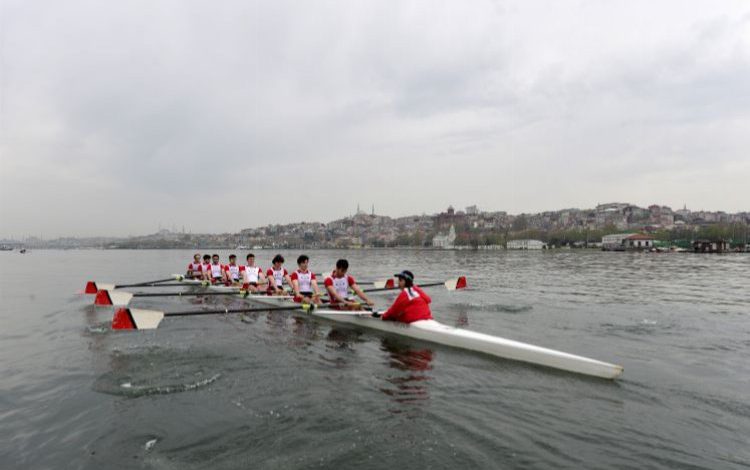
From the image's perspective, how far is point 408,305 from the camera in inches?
387

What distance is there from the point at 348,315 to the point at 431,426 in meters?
6.17

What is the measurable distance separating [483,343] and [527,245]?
14231cm

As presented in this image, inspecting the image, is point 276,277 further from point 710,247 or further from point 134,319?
point 710,247

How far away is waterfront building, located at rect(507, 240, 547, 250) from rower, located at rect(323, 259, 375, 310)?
137 metres

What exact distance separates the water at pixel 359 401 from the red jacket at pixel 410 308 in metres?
0.54

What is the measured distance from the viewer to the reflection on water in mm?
6430

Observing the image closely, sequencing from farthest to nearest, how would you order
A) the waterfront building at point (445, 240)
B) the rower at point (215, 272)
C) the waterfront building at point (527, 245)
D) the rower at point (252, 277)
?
the waterfront building at point (445, 240)
the waterfront building at point (527, 245)
the rower at point (215, 272)
the rower at point (252, 277)

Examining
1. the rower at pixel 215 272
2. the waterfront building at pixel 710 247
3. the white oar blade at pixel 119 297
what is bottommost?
the waterfront building at pixel 710 247

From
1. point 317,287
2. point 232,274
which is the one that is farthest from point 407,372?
point 232,274

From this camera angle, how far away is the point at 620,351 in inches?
348

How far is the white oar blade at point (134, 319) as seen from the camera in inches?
370

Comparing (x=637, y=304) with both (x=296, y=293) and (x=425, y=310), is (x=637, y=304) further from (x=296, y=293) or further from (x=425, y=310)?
(x=296, y=293)

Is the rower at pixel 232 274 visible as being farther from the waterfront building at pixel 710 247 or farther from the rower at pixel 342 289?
the waterfront building at pixel 710 247

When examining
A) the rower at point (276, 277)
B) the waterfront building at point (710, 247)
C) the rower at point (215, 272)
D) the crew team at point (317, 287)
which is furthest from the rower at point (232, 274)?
the waterfront building at point (710, 247)
